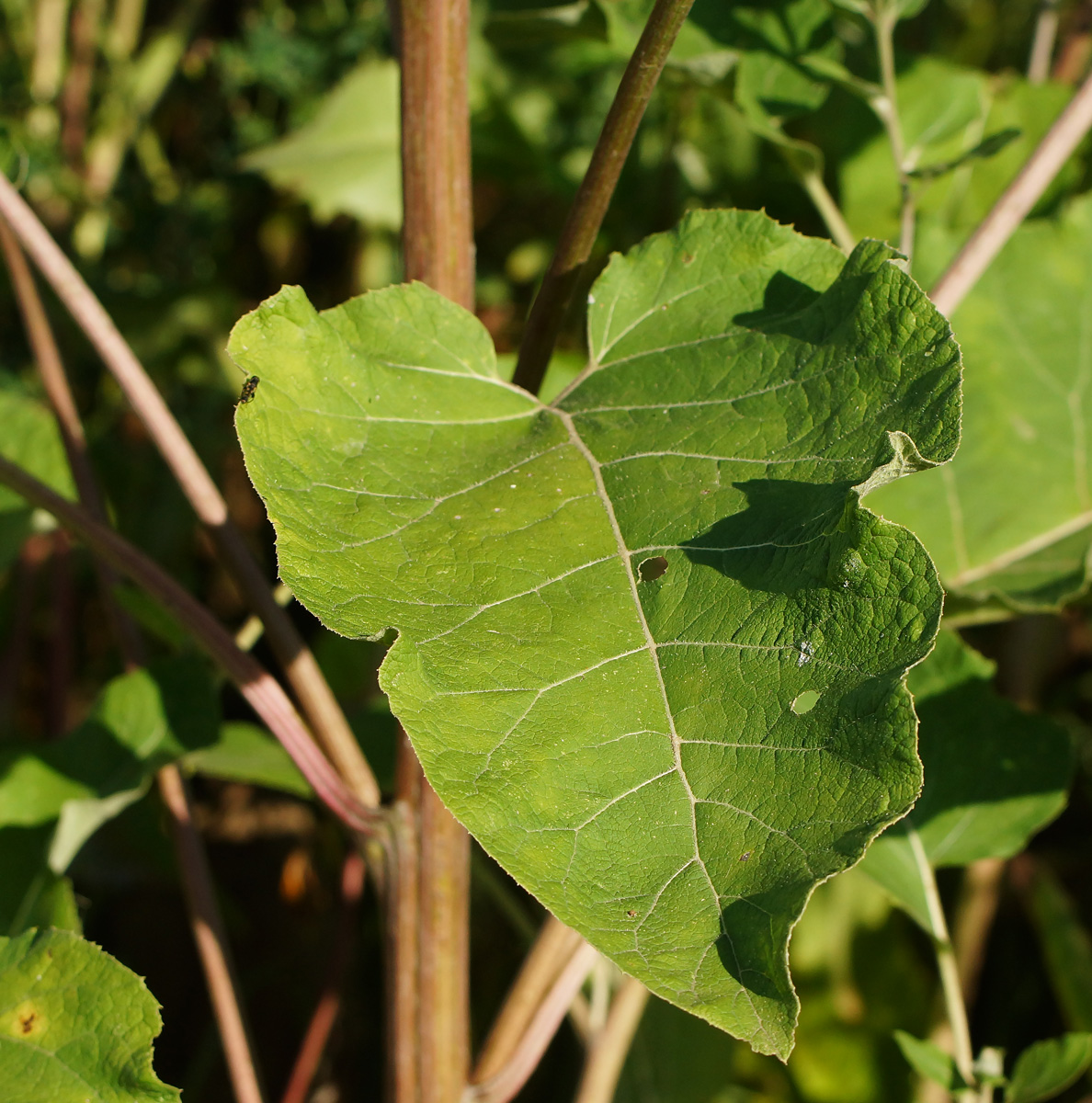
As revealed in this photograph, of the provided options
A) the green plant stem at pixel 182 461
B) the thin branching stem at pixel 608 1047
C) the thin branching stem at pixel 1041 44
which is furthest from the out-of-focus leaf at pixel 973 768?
the thin branching stem at pixel 1041 44

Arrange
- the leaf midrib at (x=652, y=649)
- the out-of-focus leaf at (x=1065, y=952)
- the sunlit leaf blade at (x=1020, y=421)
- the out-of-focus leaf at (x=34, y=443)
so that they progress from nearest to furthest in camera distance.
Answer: the leaf midrib at (x=652, y=649), the sunlit leaf blade at (x=1020, y=421), the out-of-focus leaf at (x=34, y=443), the out-of-focus leaf at (x=1065, y=952)

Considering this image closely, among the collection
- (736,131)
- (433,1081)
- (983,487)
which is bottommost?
(433,1081)

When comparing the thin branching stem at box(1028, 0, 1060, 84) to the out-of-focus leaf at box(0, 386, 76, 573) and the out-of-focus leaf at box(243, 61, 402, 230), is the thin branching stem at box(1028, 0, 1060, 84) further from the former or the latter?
the out-of-focus leaf at box(0, 386, 76, 573)

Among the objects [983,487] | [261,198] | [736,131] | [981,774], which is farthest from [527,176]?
[981,774]

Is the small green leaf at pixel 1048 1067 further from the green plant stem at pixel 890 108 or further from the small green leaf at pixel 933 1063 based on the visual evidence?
the green plant stem at pixel 890 108

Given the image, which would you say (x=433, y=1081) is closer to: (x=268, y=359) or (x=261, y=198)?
(x=268, y=359)

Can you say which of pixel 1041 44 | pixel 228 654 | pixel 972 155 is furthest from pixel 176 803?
pixel 1041 44

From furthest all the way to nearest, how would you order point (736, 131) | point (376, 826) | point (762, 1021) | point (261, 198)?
point (261, 198)
point (736, 131)
point (376, 826)
point (762, 1021)
